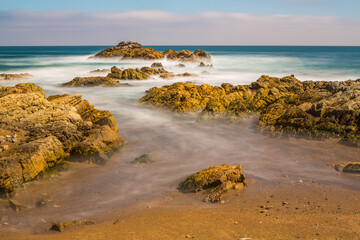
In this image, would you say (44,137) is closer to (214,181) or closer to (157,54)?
(214,181)

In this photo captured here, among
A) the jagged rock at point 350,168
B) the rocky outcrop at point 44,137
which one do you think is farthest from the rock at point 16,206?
the jagged rock at point 350,168

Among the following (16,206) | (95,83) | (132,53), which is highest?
(132,53)

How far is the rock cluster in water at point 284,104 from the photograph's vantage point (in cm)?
1000

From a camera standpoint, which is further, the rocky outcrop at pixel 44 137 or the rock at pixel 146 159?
the rock at pixel 146 159

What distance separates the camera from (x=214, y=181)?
6.55 m

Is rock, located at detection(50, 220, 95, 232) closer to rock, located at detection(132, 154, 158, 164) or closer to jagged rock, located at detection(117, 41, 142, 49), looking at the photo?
rock, located at detection(132, 154, 158, 164)

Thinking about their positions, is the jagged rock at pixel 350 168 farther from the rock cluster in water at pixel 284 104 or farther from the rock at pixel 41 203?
the rock at pixel 41 203

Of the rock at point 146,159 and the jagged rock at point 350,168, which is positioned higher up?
the jagged rock at point 350,168

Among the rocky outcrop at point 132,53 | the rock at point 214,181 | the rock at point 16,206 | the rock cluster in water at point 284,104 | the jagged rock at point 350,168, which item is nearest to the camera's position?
the rock at point 16,206

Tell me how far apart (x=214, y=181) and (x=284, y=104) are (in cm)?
778

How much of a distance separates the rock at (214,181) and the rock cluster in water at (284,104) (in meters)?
4.49

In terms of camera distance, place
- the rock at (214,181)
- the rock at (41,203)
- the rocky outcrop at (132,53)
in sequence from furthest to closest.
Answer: the rocky outcrop at (132,53), the rock at (214,181), the rock at (41,203)

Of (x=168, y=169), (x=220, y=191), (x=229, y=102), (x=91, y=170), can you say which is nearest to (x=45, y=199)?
(x=91, y=170)

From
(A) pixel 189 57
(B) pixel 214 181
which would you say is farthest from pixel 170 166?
(A) pixel 189 57
